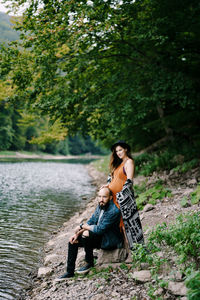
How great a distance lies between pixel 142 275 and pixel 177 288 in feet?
2.25

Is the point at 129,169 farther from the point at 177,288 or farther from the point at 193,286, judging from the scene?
the point at 193,286

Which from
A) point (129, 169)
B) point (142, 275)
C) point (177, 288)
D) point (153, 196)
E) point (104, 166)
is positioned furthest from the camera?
point (104, 166)

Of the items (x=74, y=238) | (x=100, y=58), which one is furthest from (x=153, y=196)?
(x=100, y=58)

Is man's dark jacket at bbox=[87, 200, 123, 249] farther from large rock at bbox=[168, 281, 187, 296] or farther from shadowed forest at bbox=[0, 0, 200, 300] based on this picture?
shadowed forest at bbox=[0, 0, 200, 300]

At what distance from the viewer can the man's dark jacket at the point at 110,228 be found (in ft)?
14.0

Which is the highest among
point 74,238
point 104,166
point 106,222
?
point 104,166

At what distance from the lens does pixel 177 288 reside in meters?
3.17

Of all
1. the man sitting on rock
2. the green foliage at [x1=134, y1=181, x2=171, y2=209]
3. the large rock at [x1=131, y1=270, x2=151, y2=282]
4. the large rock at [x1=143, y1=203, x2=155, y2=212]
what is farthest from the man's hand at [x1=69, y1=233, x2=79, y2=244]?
the green foliage at [x1=134, y1=181, x2=171, y2=209]

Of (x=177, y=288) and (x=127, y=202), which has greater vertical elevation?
(x=127, y=202)

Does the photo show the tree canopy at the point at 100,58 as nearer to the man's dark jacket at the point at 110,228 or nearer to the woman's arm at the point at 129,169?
the woman's arm at the point at 129,169

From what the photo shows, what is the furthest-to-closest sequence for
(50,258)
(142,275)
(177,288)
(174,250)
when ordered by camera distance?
(50,258)
(174,250)
(142,275)
(177,288)

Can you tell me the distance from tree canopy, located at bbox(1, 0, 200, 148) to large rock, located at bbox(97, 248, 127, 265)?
18.8 ft

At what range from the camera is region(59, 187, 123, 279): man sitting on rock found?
4293mm

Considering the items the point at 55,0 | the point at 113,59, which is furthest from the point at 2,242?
the point at 113,59
